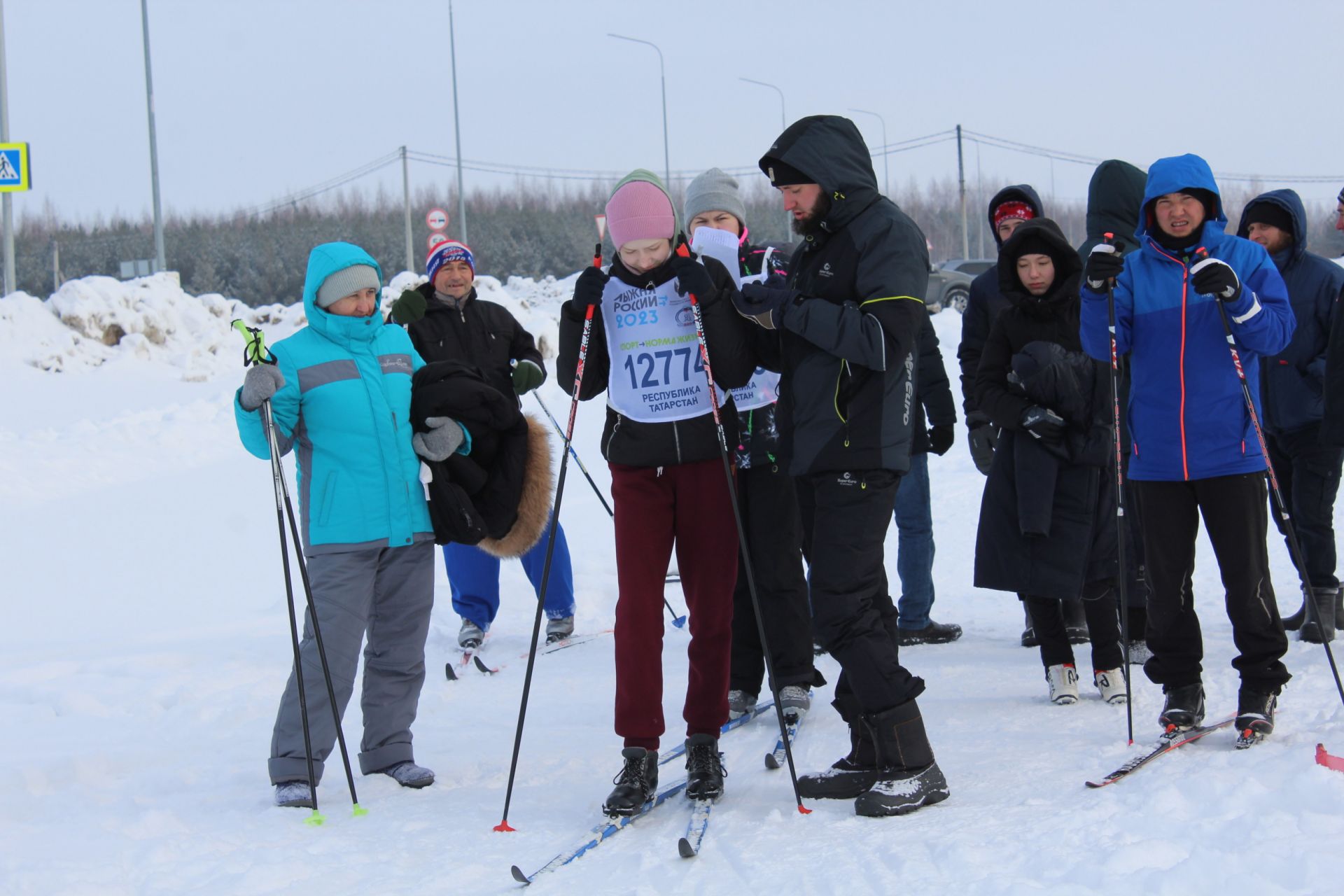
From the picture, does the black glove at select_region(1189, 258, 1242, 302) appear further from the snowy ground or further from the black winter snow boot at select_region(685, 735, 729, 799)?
the black winter snow boot at select_region(685, 735, 729, 799)

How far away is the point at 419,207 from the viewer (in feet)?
206

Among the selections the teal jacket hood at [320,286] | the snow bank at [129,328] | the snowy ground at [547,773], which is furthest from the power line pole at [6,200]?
the teal jacket hood at [320,286]

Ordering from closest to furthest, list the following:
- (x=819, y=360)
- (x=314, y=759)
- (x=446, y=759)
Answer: (x=819, y=360) → (x=314, y=759) → (x=446, y=759)

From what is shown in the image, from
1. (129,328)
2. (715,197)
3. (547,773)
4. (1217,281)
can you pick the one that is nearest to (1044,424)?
(1217,281)

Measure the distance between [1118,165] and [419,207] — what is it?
199 ft

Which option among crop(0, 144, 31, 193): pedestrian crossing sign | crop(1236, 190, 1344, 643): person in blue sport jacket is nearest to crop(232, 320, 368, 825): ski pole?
crop(1236, 190, 1344, 643): person in blue sport jacket

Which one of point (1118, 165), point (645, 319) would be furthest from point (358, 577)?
point (1118, 165)

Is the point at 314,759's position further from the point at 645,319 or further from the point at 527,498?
the point at 645,319

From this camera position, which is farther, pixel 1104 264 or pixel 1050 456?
pixel 1050 456

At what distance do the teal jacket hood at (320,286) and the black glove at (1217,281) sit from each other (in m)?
2.72

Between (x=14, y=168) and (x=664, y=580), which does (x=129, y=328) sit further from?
(x=664, y=580)

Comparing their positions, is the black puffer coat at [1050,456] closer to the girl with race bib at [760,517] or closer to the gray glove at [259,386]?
the girl with race bib at [760,517]

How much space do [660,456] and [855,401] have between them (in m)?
0.64

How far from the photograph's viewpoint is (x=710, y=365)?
3797 mm
